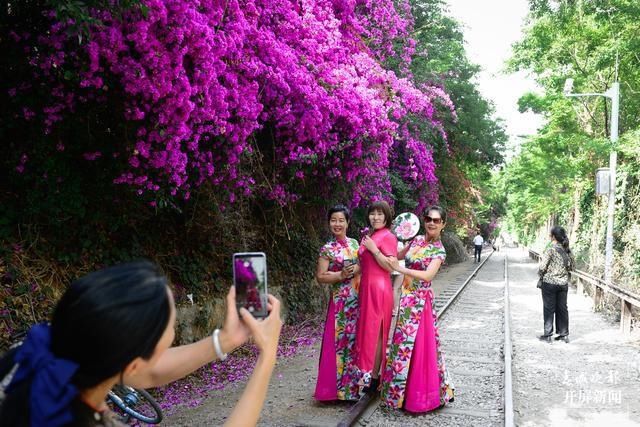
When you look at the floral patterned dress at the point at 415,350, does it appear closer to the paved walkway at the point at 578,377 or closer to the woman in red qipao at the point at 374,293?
the woman in red qipao at the point at 374,293

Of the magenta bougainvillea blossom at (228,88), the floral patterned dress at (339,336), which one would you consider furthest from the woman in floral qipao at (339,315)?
the magenta bougainvillea blossom at (228,88)

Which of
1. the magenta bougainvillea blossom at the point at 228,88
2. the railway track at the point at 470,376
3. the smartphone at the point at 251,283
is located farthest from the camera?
the railway track at the point at 470,376

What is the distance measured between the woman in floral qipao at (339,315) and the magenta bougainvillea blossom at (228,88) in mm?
1534

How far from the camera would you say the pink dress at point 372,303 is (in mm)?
5363

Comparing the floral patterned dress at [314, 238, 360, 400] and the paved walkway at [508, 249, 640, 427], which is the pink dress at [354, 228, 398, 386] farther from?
the paved walkway at [508, 249, 640, 427]

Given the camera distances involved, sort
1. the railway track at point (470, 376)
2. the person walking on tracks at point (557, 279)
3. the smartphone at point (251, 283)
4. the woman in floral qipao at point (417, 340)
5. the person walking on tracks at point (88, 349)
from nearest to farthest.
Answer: the person walking on tracks at point (88, 349) → the smartphone at point (251, 283) → the railway track at point (470, 376) → the woman in floral qipao at point (417, 340) → the person walking on tracks at point (557, 279)

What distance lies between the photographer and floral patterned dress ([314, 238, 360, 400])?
5539 mm

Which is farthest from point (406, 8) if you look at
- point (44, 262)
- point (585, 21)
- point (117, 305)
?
point (117, 305)

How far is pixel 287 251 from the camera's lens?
1070 cm

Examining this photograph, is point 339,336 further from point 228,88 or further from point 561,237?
point 561,237

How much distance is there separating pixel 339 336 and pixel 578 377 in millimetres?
3668

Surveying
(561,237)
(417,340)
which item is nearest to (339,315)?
(417,340)

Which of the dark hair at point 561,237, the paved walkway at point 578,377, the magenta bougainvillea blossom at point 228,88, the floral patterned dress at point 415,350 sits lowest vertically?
the paved walkway at point 578,377

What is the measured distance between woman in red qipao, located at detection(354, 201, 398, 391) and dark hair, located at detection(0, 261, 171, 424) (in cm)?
413
